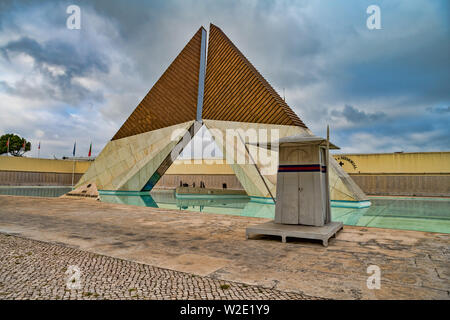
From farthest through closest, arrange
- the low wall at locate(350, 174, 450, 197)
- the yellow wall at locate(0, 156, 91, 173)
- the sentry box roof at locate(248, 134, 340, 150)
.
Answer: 1. the yellow wall at locate(0, 156, 91, 173)
2. the low wall at locate(350, 174, 450, 197)
3. the sentry box roof at locate(248, 134, 340, 150)

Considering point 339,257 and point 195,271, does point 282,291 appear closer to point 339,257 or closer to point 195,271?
point 195,271

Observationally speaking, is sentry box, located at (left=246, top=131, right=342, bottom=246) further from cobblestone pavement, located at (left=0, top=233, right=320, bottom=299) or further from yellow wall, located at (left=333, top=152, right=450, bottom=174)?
yellow wall, located at (left=333, top=152, right=450, bottom=174)

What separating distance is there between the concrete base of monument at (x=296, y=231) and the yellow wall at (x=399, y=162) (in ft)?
64.9

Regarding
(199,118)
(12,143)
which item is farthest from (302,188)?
(12,143)

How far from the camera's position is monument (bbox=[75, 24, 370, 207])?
12.2m

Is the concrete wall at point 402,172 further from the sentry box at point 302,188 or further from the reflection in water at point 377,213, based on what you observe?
the sentry box at point 302,188

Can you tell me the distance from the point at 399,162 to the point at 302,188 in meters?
20.4

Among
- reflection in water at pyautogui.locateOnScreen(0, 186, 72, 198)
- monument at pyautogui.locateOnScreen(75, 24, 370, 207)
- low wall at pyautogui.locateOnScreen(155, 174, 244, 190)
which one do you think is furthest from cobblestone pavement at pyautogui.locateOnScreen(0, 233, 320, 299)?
low wall at pyautogui.locateOnScreen(155, 174, 244, 190)

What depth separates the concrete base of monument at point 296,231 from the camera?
4.18 m

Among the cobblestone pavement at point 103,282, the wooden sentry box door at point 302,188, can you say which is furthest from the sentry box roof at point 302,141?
the cobblestone pavement at point 103,282

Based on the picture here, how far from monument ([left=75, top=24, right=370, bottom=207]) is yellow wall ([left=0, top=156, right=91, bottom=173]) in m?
18.5

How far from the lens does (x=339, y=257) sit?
3574mm
